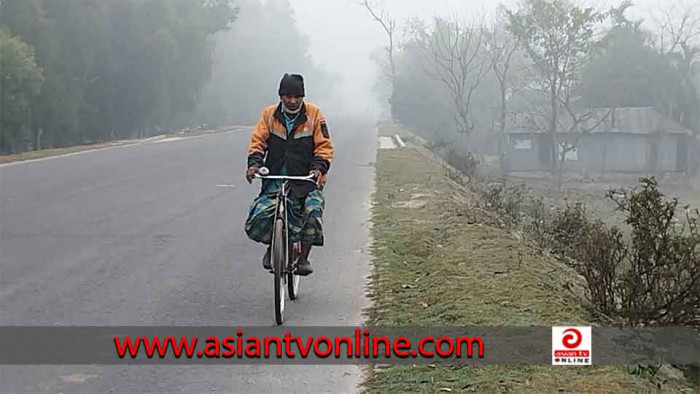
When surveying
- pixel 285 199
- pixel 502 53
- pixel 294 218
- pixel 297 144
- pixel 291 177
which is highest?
pixel 502 53

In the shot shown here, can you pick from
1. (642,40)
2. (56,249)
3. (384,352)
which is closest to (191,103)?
(642,40)

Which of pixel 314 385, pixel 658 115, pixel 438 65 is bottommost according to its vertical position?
pixel 314 385

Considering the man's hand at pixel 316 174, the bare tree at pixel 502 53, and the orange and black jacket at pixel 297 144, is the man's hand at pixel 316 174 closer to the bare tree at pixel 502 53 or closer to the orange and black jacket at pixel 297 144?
the orange and black jacket at pixel 297 144

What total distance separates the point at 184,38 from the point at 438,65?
53.2 ft

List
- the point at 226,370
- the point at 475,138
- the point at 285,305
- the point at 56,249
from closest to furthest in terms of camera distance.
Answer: the point at 226,370 → the point at 285,305 → the point at 56,249 → the point at 475,138

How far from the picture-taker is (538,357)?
580 cm

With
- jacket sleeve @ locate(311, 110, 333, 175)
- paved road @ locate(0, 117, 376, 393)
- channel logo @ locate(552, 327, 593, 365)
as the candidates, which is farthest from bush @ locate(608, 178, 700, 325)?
jacket sleeve @ locate(311, 110, 333, 175)

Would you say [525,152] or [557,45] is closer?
[557,45]

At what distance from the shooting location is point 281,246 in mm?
6926

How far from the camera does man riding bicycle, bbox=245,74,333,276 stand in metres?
Result: 7.17

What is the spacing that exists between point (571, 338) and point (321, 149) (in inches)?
96.0

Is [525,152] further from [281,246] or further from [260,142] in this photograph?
[281,246]

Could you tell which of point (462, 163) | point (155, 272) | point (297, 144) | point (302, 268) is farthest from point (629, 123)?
point (297, 144)

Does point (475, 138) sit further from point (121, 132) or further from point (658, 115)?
point (121, 132)
